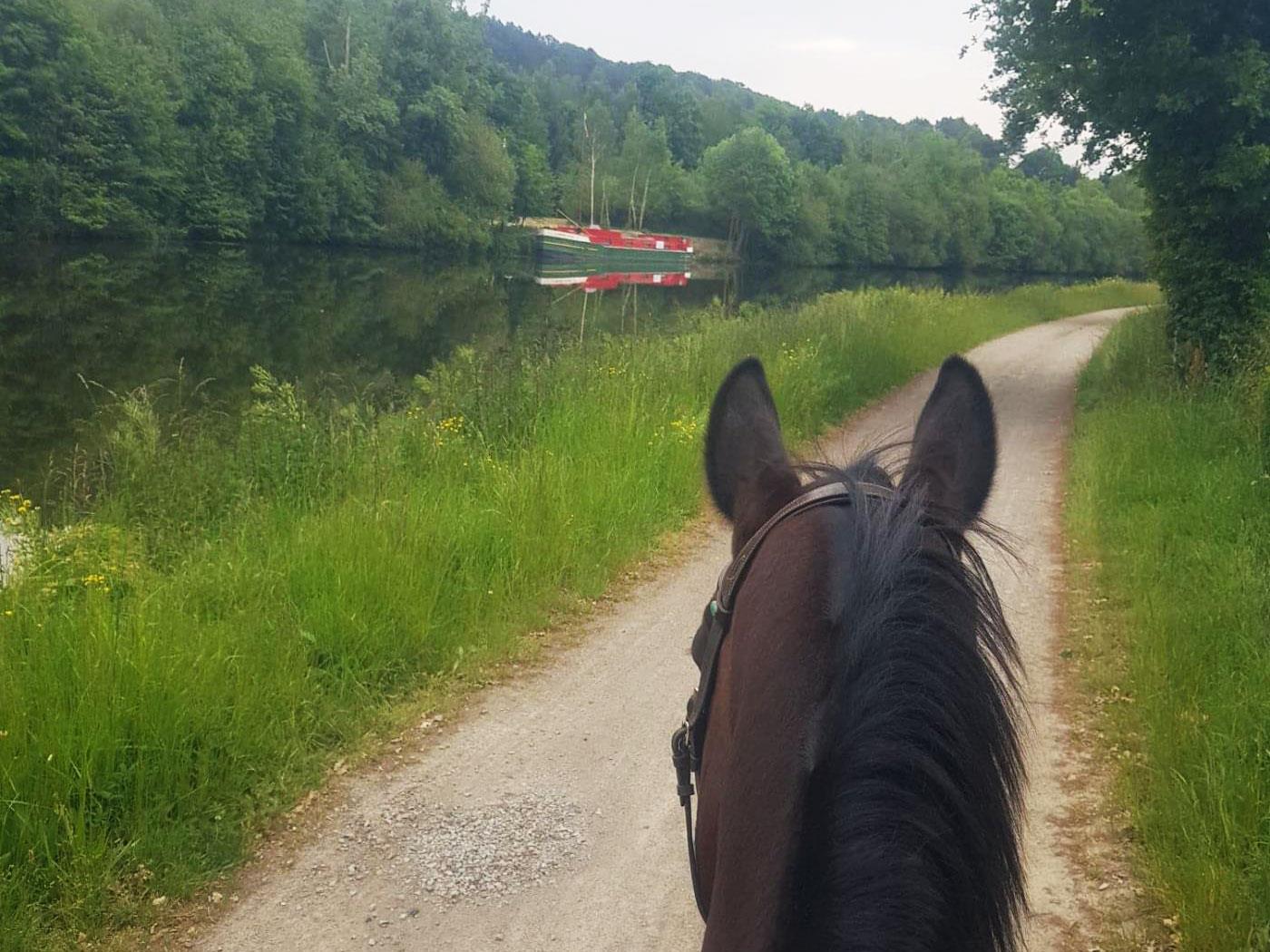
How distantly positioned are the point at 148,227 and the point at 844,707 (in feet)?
164

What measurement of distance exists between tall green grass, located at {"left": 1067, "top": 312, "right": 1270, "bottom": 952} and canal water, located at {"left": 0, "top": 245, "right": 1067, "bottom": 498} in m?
6.76

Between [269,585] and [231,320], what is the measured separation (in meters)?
21.0

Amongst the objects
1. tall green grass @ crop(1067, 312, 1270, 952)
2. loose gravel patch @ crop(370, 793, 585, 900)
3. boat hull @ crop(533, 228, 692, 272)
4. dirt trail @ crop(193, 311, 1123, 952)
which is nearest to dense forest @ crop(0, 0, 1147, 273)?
boat hull @ crop(533, 228, 692, 272)

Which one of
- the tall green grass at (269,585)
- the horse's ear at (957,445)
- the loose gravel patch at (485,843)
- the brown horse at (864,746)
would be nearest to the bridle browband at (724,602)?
the brown horse at (864,746)

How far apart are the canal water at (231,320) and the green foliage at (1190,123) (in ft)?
23.0

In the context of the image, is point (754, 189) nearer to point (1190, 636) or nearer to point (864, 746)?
point (1190, 636)

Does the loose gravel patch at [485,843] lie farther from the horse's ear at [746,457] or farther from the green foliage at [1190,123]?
the green foliage at [1190,123]

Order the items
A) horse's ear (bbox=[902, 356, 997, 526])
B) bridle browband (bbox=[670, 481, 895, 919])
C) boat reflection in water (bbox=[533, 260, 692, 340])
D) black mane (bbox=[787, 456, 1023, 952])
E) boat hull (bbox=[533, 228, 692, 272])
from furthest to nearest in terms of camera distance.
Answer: boat hull (bbox=[533, 228, 692, 272]) → boat reflection in water (bbox=[533, 260, 692, 340]) → horse's ear (bbox=[902, 356, 997, 526]) → bridle browband (bbox=[670, 481, 895, 919]) → black mane (bbox=[787, 456, 1023, 952])

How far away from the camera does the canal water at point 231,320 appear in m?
13.9

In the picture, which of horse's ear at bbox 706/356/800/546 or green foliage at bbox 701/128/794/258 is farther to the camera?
green foliage at bbox 701/128/794/258

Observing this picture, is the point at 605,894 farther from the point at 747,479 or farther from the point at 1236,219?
the point at 1236,219

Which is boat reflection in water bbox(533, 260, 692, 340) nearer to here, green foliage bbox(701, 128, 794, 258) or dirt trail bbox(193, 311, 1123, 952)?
green foliage bbox(701, 128, 794, 258)

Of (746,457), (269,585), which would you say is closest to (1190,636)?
(746,457)

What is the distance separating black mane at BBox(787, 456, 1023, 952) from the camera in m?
1.08
